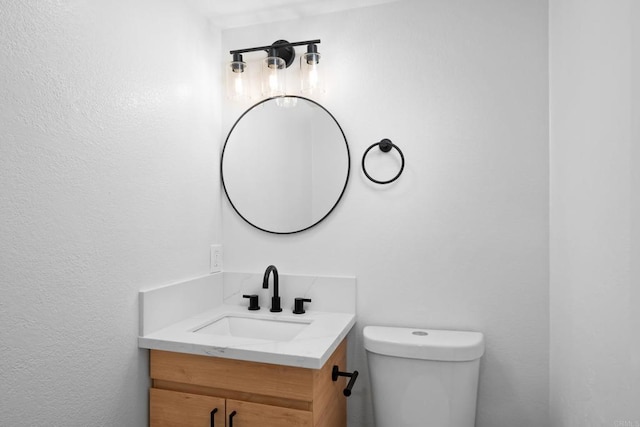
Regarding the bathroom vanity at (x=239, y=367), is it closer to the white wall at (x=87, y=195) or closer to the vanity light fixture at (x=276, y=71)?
the white wall at (x=87, y=195)

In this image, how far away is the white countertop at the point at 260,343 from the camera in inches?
44.2

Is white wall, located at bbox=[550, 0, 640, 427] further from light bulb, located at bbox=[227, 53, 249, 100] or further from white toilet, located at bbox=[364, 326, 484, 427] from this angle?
light bulb, located at bbox=[227, 53, 249, 100]

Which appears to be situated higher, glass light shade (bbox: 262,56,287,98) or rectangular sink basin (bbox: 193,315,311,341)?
glass light shade (bbox: 262,56,287,98)

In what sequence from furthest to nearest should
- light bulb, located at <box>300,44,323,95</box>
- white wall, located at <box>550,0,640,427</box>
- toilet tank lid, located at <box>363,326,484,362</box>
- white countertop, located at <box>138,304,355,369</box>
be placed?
light bulb, located at <box>300,44,323,95</box>, toilet tank lid, located at <box>363,326,484,362</box>, white countertop, located at <box>138,304,355,369</box>, white wall, located at <box>550,0,640,427</box>

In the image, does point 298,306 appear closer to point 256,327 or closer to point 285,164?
point 256,327

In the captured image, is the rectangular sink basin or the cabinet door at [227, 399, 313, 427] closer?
the cabinet door at [227, 399, 313, 427]

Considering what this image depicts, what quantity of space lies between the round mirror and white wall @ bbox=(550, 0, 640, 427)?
81 cm

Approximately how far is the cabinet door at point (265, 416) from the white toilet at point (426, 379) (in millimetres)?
362

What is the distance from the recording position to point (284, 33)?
1.72 meters

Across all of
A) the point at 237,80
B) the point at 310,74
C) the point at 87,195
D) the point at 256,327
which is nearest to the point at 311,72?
the point at 310,74

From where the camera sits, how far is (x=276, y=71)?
1674 millimetres

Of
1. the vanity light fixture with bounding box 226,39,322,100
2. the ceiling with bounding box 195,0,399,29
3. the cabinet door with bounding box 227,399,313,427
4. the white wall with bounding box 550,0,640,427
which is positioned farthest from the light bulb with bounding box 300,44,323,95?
the cabinet door with bounding box 227,399,313,427

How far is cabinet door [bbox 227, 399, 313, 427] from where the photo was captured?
3.71 feet

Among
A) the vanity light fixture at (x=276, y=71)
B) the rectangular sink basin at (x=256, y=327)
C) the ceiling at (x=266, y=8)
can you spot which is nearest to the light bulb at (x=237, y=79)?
the vanity light fixture at (x=276, y=71)
